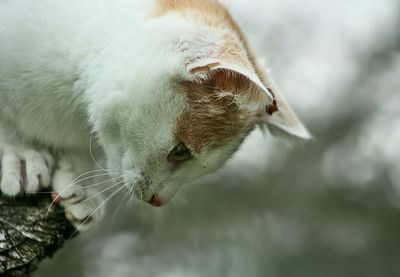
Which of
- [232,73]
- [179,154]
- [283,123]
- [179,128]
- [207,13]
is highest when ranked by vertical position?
[207,13]

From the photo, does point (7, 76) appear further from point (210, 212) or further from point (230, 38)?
point (210, 212)

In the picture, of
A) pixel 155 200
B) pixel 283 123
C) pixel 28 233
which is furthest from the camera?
pixel 283 123

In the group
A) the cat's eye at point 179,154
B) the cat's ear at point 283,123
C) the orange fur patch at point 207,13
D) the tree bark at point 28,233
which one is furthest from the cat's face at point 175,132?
the tree bark at point 28,233

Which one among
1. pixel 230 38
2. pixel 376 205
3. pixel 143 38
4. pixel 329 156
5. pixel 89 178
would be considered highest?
pixel 143 38

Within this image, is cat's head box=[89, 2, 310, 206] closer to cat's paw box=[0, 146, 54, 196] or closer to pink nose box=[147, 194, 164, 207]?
pink nose box=[147, 194, 164, 207]

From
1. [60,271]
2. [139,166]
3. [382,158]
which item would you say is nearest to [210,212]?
[60,271]

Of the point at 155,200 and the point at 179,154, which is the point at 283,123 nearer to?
the point at 179,154

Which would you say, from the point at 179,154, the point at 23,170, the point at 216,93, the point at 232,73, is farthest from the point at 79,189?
the point at 232,73
